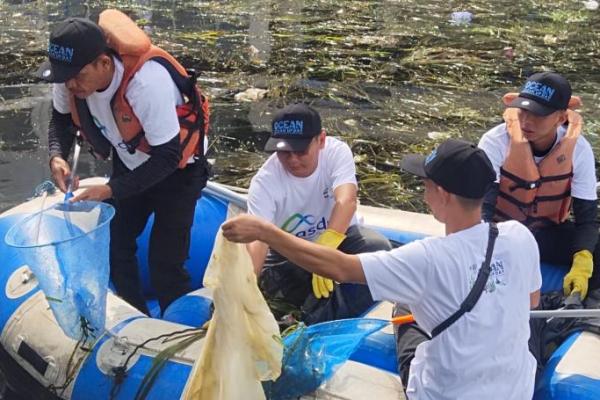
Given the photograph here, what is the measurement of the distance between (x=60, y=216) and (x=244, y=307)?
1.17 metres

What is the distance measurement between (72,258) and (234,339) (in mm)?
833

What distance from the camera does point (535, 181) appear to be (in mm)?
3777

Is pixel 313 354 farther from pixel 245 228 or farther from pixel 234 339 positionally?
pixel 245 228

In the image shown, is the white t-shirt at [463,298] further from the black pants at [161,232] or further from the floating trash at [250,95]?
the floating trash at [250,95]

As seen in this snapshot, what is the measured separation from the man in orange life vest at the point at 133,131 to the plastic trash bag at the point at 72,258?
0.44ft

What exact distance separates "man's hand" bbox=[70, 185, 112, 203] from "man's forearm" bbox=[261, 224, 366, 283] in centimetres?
115

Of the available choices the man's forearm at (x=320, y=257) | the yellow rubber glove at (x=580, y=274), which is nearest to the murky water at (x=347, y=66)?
the yellow rubber glove at (x=580, y=274)

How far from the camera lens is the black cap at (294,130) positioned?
345 cm

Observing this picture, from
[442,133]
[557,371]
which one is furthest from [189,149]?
[442,133]

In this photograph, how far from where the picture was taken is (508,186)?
12.6 ft

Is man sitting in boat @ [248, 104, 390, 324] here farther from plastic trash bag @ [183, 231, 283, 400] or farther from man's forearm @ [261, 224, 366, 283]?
man's forearm @ [261, 224, 366, 283]

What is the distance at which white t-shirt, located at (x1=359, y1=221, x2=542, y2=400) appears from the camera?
7.86ft

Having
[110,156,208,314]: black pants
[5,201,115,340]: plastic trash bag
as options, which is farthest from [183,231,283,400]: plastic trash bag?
[110,156,208,314]: black pants

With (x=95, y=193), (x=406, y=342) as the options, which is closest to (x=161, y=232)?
(x=95, y=193)
